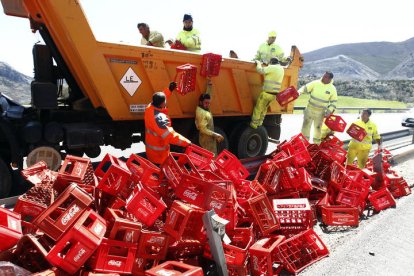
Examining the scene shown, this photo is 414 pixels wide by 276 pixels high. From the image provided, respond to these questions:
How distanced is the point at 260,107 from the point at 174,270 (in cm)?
528

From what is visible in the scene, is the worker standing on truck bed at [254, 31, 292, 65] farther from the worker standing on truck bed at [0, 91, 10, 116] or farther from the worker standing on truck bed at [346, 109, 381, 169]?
the worker standing on truck bed at [0, 91, 10, 116]

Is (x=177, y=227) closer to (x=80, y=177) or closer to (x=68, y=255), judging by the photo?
(x=68, y=255)

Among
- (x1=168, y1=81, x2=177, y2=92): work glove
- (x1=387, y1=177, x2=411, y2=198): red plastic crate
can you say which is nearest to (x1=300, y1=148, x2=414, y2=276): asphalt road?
(x1=387, y1=177, x2=411, y2=198): red plastic crate

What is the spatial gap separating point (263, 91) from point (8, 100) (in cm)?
481

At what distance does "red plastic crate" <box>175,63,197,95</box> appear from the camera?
235 inches

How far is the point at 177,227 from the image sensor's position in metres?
3.26

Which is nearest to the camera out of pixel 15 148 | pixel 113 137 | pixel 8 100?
pixel 15 148

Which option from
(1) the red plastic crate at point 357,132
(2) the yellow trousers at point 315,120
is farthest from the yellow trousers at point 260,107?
(1) the red plastic crate at point 357,132

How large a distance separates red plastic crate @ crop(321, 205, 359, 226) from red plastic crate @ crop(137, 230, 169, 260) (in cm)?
249

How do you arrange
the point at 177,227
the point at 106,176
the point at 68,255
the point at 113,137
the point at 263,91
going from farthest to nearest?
the point at 263,91 < the point at 113,137 < the point at 106,176 < the point at 177,227 < the point at 68,255

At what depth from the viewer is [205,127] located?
6270mm

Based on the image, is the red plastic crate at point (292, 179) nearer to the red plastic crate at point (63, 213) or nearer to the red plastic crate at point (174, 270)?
the red plastic crate at point (174, 270)

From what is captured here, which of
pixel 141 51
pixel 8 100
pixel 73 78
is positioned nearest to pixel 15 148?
pixel 8 100

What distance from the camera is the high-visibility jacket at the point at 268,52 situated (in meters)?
8.30
